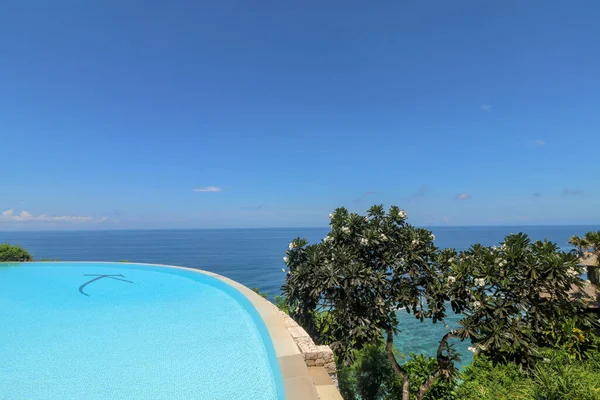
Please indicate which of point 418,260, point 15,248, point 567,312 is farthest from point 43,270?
point 567,312

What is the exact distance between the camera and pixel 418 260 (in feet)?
24.8

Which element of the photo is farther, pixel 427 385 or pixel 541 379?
pixel 427 385

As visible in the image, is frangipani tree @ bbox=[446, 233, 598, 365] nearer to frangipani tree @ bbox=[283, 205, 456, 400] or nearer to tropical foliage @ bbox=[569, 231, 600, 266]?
frangipani tree @ bbox=[283, 205, 456, 400]

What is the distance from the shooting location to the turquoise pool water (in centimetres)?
564

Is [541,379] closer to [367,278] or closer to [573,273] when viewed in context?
[573,273]

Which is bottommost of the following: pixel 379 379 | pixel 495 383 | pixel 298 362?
pixel 379 379

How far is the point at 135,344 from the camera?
7.57 metres

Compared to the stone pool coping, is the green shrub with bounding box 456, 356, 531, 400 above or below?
below

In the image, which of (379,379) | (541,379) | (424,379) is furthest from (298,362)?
(424,379)

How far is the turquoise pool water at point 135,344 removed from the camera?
5641 millimetres

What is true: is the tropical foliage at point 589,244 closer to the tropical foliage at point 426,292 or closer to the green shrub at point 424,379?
the tropical foliage at point 426,292

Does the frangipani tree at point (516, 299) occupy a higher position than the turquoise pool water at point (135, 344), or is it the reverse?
the frangipani tree at point (516, 299)

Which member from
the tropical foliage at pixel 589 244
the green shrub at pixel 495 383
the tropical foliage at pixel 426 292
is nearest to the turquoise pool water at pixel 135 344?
the tropical foliage at pixel 426 292

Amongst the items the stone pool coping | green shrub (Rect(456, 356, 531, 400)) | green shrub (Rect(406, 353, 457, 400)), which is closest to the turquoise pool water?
the stone pool coping
